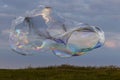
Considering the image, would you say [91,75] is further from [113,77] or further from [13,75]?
[13,75]

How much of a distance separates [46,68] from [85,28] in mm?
11241

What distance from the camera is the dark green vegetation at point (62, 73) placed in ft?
110

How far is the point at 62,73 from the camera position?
115 ft

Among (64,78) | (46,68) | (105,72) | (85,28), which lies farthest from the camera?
(46,68)

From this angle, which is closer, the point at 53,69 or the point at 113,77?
the point at 113,77

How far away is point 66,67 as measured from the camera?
39.1 metres

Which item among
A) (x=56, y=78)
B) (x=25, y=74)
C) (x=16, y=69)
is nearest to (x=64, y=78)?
(x=56, y=78)

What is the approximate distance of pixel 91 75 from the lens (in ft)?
113

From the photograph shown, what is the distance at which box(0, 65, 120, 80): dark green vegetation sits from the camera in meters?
33.4

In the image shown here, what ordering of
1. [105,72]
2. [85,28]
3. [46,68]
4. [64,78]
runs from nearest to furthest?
[85,28] < [64,78] < [105,72] < [46,68]

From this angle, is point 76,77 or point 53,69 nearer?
point 76,77

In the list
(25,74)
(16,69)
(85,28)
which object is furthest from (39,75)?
(85,28)

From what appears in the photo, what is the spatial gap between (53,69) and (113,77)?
19.1ft

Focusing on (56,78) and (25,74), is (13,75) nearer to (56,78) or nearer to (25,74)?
(25,74)
